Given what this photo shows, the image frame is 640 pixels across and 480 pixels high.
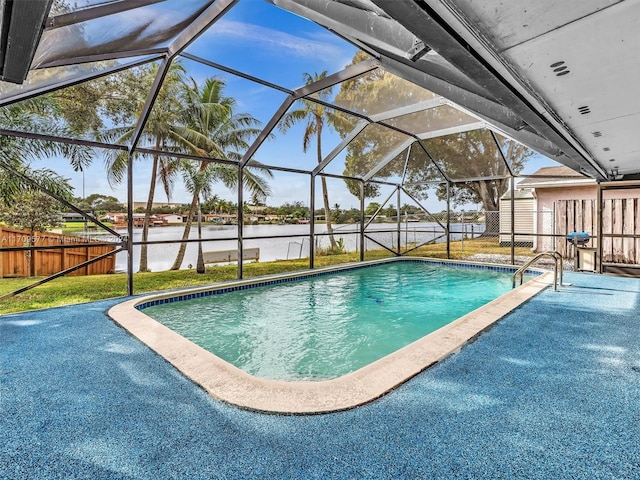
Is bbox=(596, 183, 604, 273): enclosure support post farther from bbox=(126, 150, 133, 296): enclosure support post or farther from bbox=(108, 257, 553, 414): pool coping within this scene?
bbox=(126, 150, 133, 296): enclosure support post

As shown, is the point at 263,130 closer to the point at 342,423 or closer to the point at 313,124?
the point at 342,423

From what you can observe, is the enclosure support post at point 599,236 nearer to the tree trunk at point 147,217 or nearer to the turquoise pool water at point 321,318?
the turquoise pool water at point 321,318

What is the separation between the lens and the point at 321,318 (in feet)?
17.5

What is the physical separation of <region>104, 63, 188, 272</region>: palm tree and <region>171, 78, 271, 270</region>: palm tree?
0.92ft

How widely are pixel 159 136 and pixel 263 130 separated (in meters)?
5.29

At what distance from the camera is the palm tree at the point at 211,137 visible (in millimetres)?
10180

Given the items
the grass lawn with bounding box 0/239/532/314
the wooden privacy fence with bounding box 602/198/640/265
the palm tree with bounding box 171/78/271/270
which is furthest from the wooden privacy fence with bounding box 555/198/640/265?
the palm tree with bounding box 171/78/271/270

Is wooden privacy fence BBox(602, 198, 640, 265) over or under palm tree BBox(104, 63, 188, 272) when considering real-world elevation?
under

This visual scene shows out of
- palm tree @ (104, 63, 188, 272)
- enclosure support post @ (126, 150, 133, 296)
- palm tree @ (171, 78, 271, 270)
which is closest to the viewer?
enclosure support post @ (126, 150, 133, 296)

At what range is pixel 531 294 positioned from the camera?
5.38m

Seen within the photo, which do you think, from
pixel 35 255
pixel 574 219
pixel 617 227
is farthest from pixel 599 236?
pixel 35 255

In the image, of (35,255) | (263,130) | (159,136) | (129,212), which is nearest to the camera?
(129,212)

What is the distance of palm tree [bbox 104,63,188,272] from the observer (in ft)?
29.8

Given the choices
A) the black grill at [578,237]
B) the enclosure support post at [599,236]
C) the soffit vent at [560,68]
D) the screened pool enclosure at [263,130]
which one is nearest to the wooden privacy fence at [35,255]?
the screened pool enclosure at [263,130]
